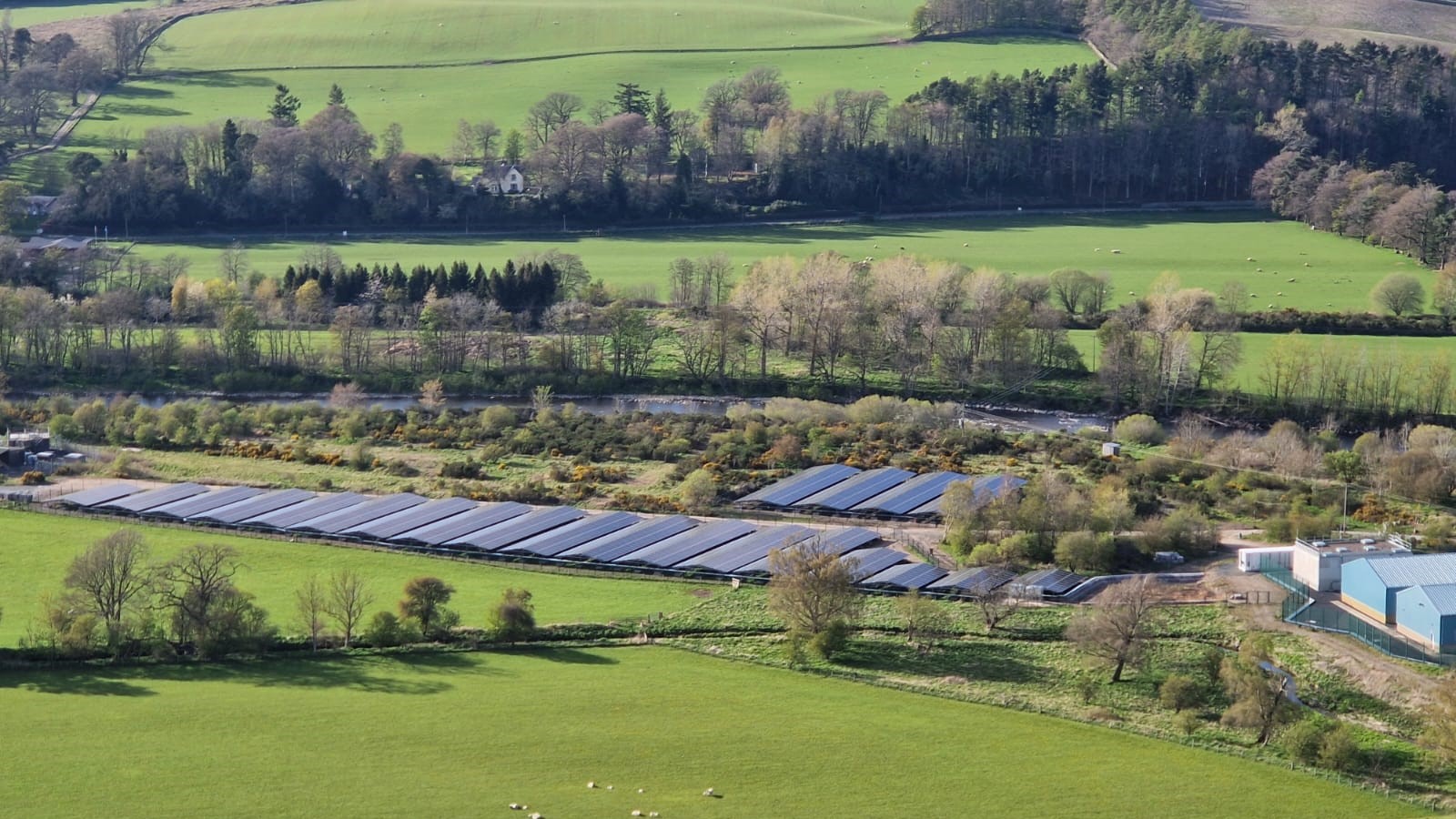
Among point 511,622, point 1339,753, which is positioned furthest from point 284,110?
point 1339,753

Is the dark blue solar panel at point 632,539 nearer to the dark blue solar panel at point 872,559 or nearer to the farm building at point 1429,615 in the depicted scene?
the dark blue solar panel at point 872,559

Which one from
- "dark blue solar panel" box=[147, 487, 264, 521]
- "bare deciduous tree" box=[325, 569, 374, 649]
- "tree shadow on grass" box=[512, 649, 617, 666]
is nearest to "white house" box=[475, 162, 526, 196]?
"dark blue solar panel" box=[147, 487, 264, 521]

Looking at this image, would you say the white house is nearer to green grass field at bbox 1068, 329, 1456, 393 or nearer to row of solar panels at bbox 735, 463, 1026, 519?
green grass field at bbox 1068, 329, 1456, 393

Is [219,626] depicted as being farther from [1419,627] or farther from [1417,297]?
[1417,297]

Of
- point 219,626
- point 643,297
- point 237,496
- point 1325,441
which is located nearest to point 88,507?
point 237,496

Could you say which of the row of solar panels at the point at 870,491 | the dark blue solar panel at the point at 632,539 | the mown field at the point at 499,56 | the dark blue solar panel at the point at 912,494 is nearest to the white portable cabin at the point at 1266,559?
the row of solar panels at the point at 870,491

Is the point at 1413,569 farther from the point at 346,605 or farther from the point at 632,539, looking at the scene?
the point at 346,605

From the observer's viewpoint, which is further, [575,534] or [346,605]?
[575,534]
